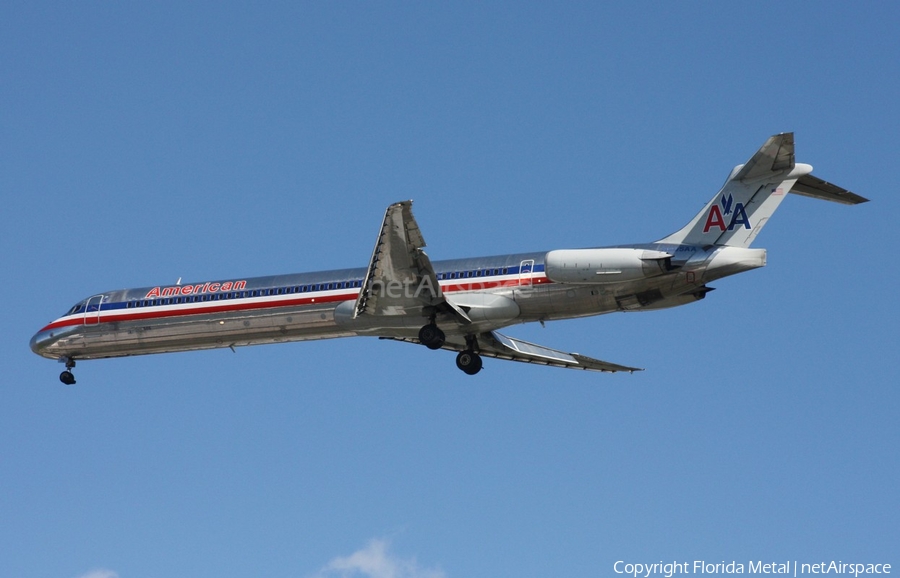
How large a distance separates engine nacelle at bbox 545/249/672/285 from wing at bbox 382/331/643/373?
649 cm

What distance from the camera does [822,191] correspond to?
3209 cm

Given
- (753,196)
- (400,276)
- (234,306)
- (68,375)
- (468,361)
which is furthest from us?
(68,375)

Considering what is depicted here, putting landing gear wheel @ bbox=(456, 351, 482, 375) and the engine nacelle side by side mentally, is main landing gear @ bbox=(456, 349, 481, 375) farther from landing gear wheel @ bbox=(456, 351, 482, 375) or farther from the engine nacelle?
the engine nacelle

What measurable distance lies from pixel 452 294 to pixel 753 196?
27.9 feet

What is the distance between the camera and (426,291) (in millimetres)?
34344

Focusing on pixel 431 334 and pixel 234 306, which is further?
pixel 234 306

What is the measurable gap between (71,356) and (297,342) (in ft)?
25.0

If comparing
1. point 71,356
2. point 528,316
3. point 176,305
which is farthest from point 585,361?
point 71,356

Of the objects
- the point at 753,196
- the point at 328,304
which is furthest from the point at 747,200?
the point at 328,304

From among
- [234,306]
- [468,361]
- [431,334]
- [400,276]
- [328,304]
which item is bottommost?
[431,334]

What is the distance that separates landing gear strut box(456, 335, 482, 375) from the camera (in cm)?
3825

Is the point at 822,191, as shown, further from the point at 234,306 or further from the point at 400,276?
the point at 234,306

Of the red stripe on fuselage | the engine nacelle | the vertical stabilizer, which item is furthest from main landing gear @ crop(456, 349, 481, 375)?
the vertical stabilizer

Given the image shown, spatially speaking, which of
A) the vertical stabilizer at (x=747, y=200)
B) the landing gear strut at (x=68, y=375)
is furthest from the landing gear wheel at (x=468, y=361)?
the landing gear strut at (x=68, y=375)
